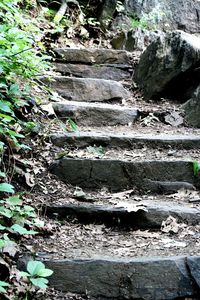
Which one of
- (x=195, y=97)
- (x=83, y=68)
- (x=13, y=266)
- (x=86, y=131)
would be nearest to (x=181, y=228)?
(x=13, y=266)

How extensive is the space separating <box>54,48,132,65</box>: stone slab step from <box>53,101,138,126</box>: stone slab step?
1.53 metres

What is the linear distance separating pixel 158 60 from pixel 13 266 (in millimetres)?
3480

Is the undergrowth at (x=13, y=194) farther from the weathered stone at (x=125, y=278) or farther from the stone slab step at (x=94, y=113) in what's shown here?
the stone slab step at (x=94, y=113)

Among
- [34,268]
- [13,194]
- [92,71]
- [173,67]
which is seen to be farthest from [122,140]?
[92,71]

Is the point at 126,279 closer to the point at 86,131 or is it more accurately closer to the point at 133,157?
the point at 133,157

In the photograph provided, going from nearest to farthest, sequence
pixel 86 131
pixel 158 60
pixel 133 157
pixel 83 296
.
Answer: pixel 83 296
pixel 133 157
pixel 86 131
pixel 158 60

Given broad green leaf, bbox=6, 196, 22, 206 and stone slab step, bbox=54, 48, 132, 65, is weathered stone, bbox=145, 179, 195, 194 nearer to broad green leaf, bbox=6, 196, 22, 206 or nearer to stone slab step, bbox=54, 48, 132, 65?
broad green leaf, bbox=6, 196, 22, 206

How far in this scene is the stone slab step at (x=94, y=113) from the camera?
4.18 metres

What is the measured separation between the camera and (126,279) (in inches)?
92.7

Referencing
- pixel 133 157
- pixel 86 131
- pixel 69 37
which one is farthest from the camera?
pixel 69 37

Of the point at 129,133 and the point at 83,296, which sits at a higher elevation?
the point at 129,133

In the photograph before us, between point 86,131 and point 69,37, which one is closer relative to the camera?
point 86,131

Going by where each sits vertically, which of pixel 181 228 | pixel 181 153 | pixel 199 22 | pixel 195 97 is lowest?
pixel 181 228

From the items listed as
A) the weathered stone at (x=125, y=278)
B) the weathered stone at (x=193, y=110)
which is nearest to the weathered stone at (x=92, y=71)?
the weathered stone at (x=193, y=110)
